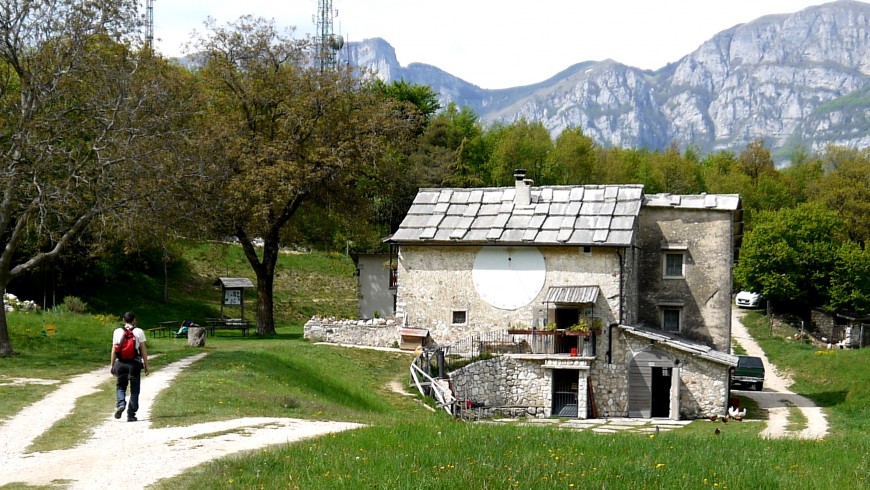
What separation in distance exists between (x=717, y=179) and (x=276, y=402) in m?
72.4

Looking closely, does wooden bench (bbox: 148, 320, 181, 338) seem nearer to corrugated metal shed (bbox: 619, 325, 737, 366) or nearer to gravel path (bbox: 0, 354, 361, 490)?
gravel path (bbox: 0, 354, 361, 490)

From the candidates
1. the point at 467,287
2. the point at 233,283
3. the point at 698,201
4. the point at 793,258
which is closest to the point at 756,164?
the point at 793,258

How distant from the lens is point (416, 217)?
4003 cm

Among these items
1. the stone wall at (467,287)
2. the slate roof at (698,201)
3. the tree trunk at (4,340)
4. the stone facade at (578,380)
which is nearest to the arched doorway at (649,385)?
the stone facade at (578,380)

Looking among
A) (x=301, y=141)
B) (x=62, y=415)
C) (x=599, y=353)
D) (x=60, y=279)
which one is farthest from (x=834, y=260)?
(x=62, y=415)

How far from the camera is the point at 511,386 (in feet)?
116

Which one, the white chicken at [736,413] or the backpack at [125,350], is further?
the white chicken at [736,413]

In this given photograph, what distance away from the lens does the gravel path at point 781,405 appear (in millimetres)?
27448

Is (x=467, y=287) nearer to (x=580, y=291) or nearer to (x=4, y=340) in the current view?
(x=580, y=291)

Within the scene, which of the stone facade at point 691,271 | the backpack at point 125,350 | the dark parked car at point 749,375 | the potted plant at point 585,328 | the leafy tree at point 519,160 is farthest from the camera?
the leafy tree at point 519,160

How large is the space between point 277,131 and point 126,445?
28.4m

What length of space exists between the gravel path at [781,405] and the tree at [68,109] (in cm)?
2164

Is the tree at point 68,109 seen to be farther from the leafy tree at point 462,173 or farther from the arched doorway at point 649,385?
the leafy tree at point 462,173

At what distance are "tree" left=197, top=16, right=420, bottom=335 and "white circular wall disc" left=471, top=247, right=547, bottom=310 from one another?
821 centimetres
